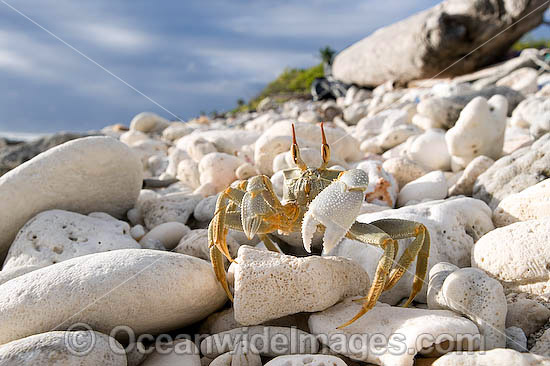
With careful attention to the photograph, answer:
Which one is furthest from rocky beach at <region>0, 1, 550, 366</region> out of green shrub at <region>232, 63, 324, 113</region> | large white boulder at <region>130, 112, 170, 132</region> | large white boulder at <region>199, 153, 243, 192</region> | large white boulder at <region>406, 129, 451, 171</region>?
green shrub at <region>232, 63, 324, 113</region>

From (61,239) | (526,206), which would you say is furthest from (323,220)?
(61,239)

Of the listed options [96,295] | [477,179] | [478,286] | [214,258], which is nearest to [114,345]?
[96,295]

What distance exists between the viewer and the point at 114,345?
2436mm

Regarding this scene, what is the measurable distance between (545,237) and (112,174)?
3.73m

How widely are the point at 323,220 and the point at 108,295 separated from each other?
1296 millimetres

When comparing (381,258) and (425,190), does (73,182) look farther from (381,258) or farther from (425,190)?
(425,190)

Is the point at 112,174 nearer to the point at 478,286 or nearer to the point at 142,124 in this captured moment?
the point at 478,286

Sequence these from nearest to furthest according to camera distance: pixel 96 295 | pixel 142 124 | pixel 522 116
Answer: pixel 96 295, pixel 522 116, pixel 142 124

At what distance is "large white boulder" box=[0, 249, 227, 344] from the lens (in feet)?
8.49

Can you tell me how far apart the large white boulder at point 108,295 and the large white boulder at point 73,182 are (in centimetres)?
148

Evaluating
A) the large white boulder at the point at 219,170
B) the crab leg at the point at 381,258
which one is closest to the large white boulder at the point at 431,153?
the large white boulder at the point at 219,170

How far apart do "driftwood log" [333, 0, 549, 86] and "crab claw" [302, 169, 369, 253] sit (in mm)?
15900

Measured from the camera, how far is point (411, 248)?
296cm

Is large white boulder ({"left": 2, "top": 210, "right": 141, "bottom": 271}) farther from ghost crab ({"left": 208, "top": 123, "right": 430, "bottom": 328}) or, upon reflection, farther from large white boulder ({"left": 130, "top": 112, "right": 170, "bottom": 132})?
large white boulder ({"left": 130, "top": 112, "right": 170, "bottom": 132})
